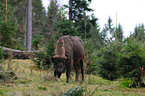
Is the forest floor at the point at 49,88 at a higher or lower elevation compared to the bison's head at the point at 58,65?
lower

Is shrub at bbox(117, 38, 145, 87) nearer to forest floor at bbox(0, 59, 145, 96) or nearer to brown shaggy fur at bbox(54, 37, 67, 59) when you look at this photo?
forest floor at bbox(0, 59, 145, 96)

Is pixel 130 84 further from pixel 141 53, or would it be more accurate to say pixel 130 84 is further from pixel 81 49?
pixel 81 49

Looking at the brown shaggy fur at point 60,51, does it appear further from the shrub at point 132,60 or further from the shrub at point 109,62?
the shrub at point 109,62

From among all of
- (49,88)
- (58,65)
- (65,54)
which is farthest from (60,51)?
(49,88)

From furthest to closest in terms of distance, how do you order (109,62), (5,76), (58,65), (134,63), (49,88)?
(109,62) → (58,65) → (134,63) → (5,76) → (49,88)

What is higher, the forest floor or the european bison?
the european bison

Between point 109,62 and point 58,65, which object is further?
point 109,62

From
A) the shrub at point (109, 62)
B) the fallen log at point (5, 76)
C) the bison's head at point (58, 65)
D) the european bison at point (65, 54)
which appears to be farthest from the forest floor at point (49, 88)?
the shrub at point (109, 62)

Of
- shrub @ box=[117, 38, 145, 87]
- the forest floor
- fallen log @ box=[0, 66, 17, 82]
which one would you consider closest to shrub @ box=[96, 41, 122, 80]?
shrub @ box=[117, 38, 145, 87]

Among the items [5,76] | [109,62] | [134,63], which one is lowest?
[5,76]

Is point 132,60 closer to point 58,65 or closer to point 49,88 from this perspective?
point 58,65

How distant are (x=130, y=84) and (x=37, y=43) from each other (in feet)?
70.4

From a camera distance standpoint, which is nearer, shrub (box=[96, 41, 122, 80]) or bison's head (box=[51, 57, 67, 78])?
bison's head (box=[51, 57, 67, 78])

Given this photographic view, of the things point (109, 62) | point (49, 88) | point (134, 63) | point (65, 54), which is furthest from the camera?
point (109, 62)
